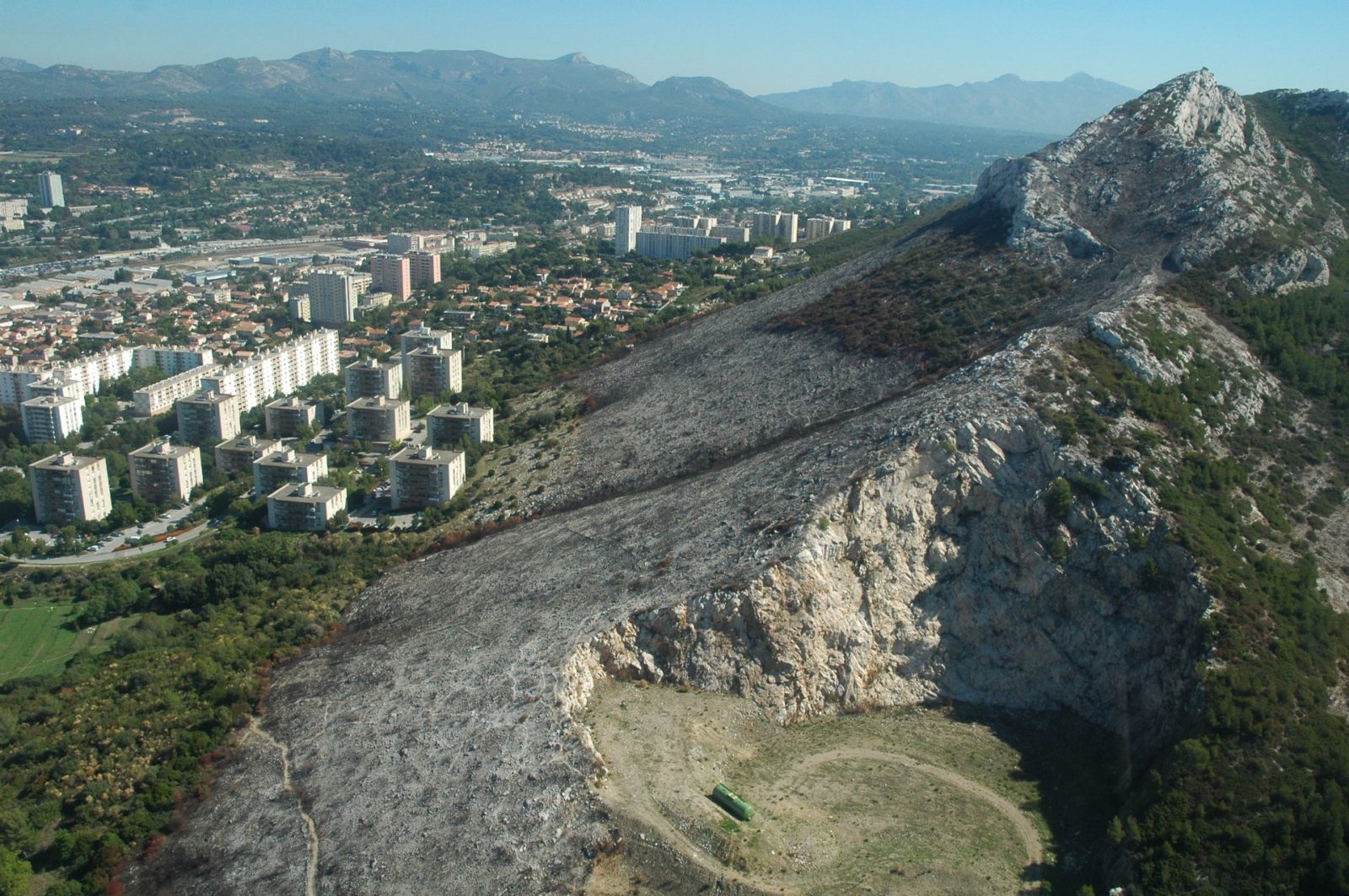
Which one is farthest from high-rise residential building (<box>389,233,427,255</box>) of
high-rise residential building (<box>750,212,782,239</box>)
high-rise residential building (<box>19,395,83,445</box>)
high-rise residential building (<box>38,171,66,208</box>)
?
high-rise residential building (<box>19,395,83,445</box>)

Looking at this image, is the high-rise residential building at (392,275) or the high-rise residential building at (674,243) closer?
the high-rise residential building at (392,275)

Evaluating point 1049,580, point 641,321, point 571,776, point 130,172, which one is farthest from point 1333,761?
point 130,172

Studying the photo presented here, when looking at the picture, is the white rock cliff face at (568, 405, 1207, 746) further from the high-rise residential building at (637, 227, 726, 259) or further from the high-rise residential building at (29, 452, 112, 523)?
the high-rise residential building at (637, 227, 726, 259)

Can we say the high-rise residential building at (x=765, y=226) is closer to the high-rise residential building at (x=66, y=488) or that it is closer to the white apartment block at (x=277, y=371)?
the white apartment block at (x=277, y=371)

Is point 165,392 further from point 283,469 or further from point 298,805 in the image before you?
point 298,805

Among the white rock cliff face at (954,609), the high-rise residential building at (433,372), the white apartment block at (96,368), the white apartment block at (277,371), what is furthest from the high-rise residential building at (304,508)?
the white apartment block at (96,368)

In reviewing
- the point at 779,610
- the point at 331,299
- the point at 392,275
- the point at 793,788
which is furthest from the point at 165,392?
the point at 793,788
